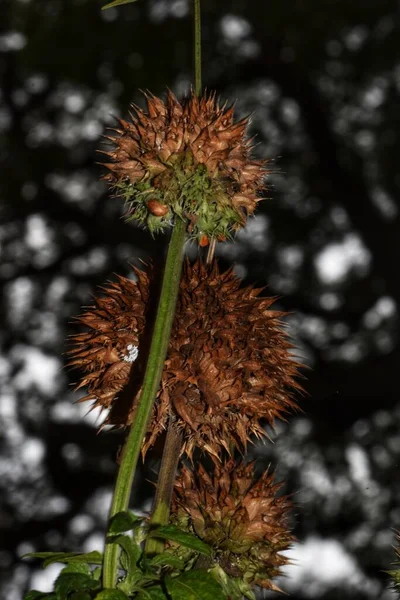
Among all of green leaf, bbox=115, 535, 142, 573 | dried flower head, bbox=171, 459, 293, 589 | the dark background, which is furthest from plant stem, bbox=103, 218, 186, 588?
the dark background

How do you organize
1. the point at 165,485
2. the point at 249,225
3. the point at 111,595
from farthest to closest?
the point at 249,225
the point at 165,485
the point at 111,595

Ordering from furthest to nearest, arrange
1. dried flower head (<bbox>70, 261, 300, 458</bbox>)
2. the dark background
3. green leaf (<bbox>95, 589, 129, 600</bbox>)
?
the dark background, dried flower head (<bbox>70, 261, 300, 458</bbox>), green leaf (<bbox>95, 589, 129, 600</bbox>)

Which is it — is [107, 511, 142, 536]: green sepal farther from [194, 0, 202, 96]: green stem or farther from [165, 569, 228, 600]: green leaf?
[194, 0, 202, 96]: green stem

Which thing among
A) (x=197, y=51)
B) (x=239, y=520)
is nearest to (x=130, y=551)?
(x=239, y=520)

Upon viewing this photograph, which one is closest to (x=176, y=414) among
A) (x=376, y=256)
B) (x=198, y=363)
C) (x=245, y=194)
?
(x=198, y=363)

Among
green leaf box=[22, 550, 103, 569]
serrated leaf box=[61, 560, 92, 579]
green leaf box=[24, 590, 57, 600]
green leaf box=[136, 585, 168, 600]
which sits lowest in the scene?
green leaf box=[136, 585, 168, 600]

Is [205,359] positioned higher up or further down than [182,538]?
higher up

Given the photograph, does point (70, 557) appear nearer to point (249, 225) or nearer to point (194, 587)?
point (194, 587)

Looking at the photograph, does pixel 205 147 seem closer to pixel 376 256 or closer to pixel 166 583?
pixel 166 583
